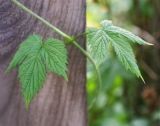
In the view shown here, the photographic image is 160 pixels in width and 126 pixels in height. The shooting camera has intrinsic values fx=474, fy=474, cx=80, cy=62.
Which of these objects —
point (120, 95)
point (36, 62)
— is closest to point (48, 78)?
point (36, 62)

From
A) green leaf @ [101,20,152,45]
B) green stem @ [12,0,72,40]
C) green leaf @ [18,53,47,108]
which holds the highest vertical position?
green stem @ [12,0,72,40]

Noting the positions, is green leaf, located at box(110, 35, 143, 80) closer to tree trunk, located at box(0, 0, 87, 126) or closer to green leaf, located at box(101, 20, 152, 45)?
green leaf, located at box(101, 20, 152, 45)

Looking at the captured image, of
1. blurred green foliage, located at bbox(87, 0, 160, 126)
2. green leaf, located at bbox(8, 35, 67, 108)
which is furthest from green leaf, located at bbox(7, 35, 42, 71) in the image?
blurred green foliage, located at bbox(87, 0, 160, 126)

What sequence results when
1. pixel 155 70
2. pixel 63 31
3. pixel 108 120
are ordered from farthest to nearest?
pixel 155 70
pixel 108 120
pixel 63 31

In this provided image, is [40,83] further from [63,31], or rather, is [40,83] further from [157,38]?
[157,38]

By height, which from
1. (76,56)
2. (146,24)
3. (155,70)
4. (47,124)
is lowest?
(47,124)

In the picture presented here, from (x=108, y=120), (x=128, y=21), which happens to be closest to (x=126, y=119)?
(x=108, y=120)

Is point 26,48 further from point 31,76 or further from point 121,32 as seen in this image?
point 121,32
